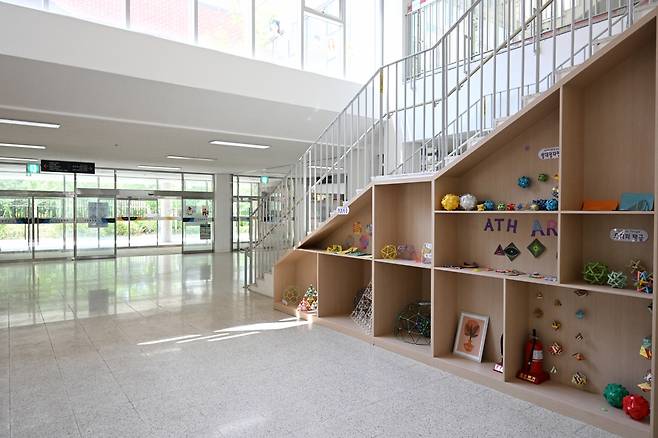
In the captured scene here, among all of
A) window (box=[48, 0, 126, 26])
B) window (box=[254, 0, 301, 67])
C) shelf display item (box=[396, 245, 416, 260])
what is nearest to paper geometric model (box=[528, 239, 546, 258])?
shelf display item (box=[396, 245, 416, 260])

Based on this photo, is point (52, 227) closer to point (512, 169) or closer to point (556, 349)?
point (512, 169)

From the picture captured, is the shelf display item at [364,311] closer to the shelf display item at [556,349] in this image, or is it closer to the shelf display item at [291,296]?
the shelf display item at [291,296]

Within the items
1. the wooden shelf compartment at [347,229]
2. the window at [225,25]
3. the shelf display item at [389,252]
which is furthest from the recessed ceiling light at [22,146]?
the shelf display item at [389,252]

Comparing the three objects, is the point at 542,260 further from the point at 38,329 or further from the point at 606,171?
the point at 38,329

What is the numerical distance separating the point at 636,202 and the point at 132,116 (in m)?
7.01

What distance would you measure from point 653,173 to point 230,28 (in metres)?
6.30

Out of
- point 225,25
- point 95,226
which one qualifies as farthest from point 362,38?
point 95,226

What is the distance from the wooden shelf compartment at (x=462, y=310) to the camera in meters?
4.27

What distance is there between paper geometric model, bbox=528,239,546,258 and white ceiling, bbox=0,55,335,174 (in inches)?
188

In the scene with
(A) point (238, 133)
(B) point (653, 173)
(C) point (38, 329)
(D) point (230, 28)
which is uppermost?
(D) point (230, 28)

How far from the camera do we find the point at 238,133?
28.6 feet

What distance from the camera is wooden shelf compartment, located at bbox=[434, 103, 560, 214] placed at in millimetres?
3762

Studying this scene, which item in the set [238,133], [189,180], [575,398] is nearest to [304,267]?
[238,133]

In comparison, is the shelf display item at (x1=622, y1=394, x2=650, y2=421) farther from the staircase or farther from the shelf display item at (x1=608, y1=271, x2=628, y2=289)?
the staircase
